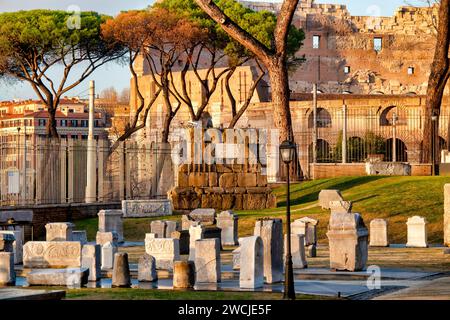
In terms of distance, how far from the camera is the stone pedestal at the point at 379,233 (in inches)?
1143

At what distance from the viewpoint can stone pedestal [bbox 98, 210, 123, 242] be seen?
32125mm

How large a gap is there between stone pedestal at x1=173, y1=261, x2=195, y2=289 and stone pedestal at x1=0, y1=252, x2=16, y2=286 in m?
2.83

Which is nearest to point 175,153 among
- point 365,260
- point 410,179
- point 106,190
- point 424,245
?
point 106,190

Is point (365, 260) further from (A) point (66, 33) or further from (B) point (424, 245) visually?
(A) point (66, 33)

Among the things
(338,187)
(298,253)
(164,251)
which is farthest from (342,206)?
(164,251)

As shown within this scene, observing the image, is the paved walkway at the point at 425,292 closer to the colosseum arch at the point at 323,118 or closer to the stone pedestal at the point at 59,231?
the stone pedestal at the point at 59,231

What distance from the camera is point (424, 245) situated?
1141 inches

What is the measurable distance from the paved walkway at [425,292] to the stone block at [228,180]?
18619mm

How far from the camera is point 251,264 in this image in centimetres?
1947

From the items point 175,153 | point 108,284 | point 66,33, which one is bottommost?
point 108,284

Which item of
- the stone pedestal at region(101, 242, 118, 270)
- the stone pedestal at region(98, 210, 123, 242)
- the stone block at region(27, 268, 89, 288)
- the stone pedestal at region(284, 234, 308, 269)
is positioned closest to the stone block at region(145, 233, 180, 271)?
the stone pedestal at region(101, 242, 118, 270)

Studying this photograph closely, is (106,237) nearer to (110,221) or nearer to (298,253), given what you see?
(298,253)
